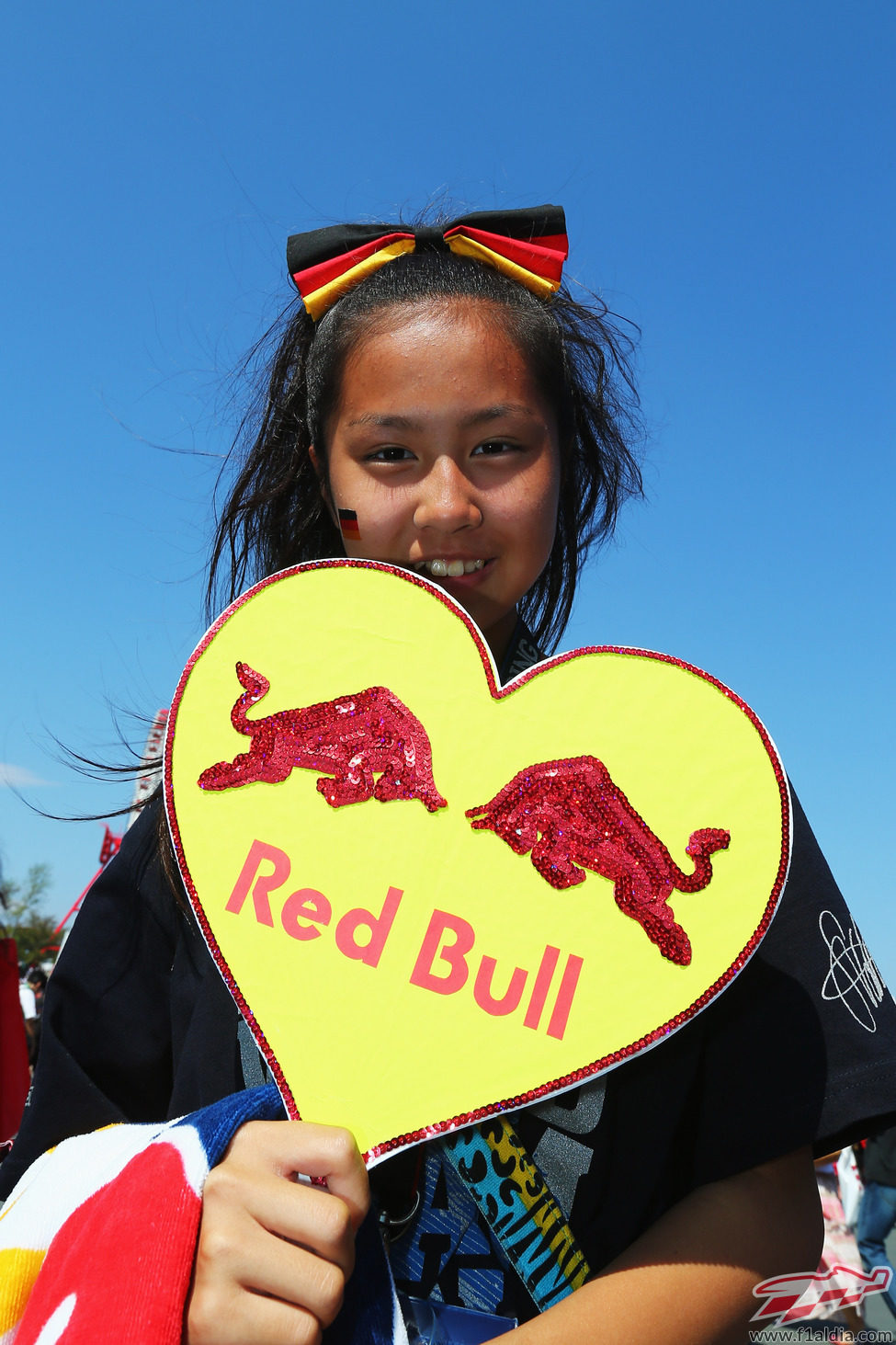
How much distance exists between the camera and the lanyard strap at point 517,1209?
90cm

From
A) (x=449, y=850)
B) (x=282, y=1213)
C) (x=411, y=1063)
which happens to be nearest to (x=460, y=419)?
(x=449, y=850)

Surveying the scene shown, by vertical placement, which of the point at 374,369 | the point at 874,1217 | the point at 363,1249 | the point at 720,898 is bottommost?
the point at 874,1217

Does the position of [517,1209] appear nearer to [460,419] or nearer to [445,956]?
[445,956]

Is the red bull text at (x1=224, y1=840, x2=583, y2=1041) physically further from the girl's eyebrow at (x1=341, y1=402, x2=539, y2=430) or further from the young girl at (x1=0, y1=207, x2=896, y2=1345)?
the girl's eyebrow at (x1=341, y1=402, x2=539, y2=430)

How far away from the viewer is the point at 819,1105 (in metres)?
0.91

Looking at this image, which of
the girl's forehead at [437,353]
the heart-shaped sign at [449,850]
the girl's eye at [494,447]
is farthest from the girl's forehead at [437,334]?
the heart-shaped sign at [449,850]

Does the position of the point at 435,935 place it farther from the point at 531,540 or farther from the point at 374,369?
the point at 374,369

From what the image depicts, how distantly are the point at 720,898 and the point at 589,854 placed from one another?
125 mm

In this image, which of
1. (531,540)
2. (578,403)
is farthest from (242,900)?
(578,403)

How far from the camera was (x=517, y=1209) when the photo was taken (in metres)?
0.91

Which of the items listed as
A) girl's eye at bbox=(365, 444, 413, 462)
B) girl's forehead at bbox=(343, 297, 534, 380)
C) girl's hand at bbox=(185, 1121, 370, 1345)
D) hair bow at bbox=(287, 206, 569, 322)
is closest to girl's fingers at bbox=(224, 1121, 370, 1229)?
girl's hand at bbox=(185, 1121, 370, 1345)

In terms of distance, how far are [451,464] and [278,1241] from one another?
818mm

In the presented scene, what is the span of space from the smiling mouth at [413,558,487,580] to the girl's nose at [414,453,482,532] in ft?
0.16

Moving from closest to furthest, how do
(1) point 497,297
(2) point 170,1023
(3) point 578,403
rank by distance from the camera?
(2) point 170,1023, (1) point 497,297, (3) point 578,403
